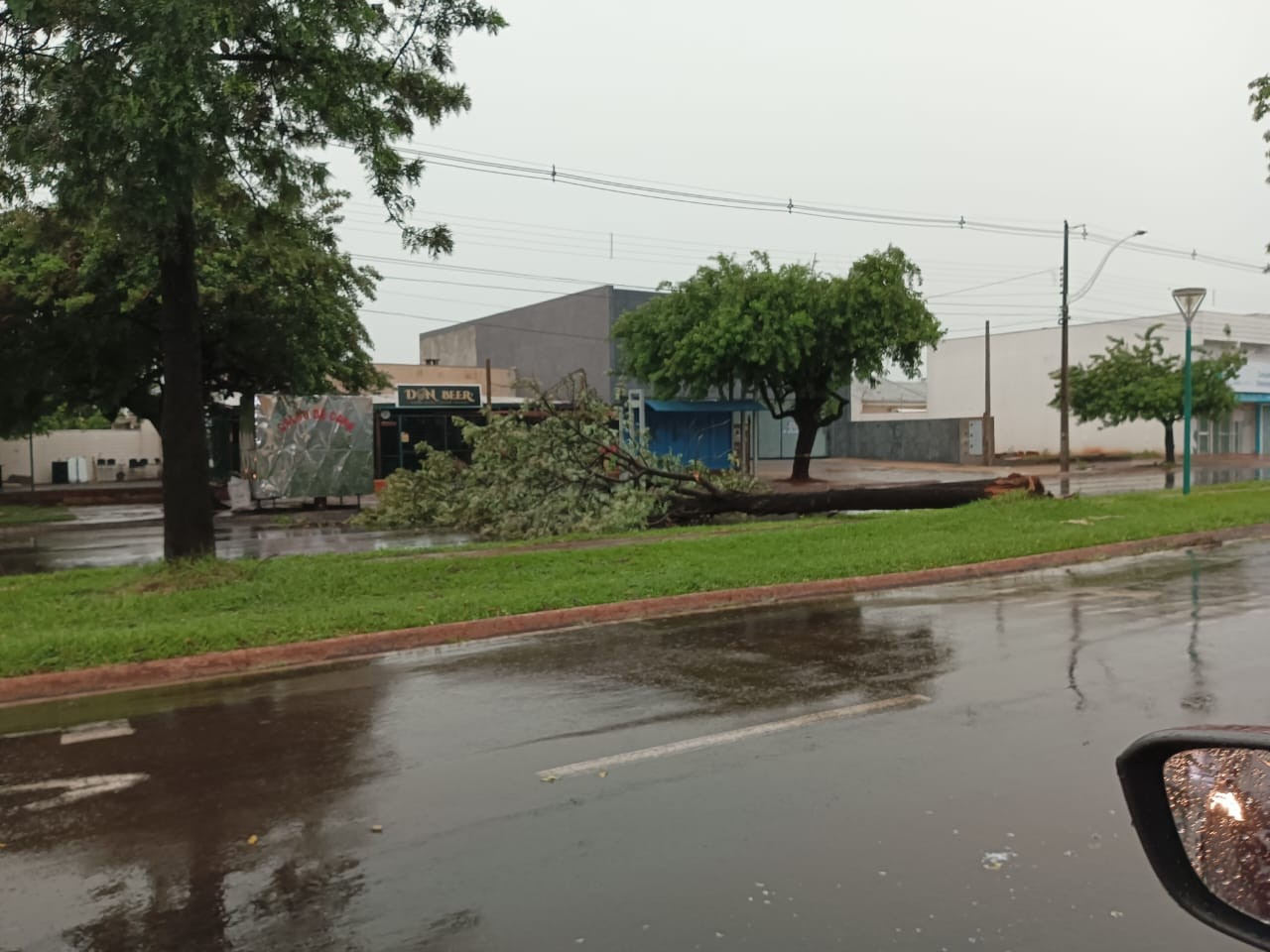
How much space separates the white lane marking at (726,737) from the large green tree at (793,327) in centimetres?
2442

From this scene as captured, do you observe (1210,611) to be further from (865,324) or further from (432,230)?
(865,324)

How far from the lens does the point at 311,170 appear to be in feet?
39.0

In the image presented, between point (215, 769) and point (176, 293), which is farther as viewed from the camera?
point (176, 293)

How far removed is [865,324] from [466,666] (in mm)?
24526

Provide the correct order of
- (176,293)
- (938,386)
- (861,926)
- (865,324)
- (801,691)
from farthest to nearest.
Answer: (938,386)
(865,324)
(176,293)
(801,691)
(861,926)

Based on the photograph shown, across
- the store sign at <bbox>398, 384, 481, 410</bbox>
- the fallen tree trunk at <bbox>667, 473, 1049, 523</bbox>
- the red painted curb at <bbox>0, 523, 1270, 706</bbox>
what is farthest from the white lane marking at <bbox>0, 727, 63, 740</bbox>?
the store sign at <bbox>398, 384, 481, 410</bbox>

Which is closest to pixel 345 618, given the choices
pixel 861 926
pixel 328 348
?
pixel 861 926

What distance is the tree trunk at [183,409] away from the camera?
38.5 ft

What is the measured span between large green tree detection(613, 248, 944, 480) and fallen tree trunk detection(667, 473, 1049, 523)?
1157 cm

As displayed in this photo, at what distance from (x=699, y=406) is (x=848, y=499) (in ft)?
59.8

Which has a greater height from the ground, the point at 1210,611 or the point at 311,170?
the point at 311,170

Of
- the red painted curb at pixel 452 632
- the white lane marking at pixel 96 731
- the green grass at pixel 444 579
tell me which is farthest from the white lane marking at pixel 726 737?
the green grass at pixel 444 579

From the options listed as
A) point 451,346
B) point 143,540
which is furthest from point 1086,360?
point 143,540

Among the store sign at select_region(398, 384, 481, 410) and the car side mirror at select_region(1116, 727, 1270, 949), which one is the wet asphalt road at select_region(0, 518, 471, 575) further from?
the car side mirror at select_region(1116, 727, 1270, 949)
